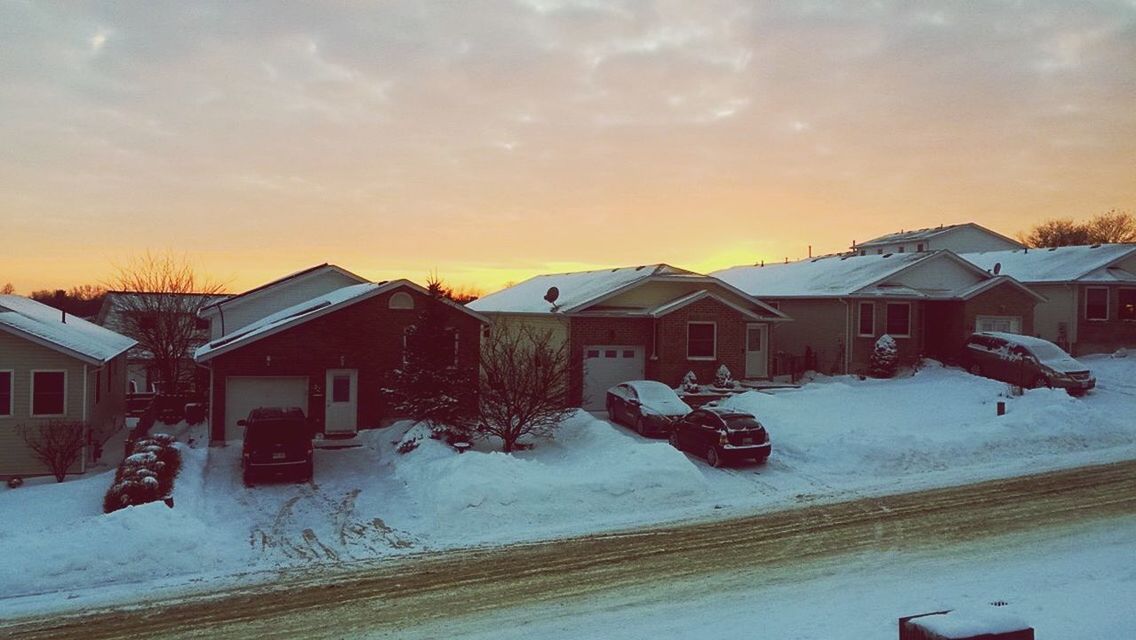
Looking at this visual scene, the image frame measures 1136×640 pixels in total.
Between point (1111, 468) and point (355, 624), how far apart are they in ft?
61.0

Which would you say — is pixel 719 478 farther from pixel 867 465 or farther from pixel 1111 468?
pixel 1111 468

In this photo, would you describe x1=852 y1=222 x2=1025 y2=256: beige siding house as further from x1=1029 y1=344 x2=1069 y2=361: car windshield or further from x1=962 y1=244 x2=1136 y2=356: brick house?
x1=1029 y1=344 x2=1069 y2=361: car windshield

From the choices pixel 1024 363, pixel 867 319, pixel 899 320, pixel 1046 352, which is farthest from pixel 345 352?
pixel 1046 352

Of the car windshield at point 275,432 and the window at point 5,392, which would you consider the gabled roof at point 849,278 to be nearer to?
the car windshield at point 275,432

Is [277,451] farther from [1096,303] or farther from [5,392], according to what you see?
[1096,303]

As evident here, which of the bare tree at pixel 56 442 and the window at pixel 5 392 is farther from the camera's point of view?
the window at pixel 5 392

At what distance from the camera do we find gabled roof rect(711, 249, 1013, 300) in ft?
125

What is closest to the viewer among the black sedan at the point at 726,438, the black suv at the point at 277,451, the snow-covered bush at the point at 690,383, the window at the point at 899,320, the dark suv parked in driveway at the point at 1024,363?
the black suv at the point at 277,451

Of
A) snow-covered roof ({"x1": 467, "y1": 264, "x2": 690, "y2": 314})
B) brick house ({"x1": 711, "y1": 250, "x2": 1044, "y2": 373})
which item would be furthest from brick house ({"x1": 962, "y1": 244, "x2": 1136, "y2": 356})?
snow-covered roof ({"x1": 467, "y1": 264, "x2": 690, "y2": 314})

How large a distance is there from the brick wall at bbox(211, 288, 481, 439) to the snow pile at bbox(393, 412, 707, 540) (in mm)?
7686

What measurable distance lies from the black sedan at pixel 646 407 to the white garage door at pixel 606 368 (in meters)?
2.70

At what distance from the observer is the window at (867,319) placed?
38094 mm

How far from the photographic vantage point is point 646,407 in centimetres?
2642

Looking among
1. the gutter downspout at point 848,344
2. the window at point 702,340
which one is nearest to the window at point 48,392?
the window at point 702,340
